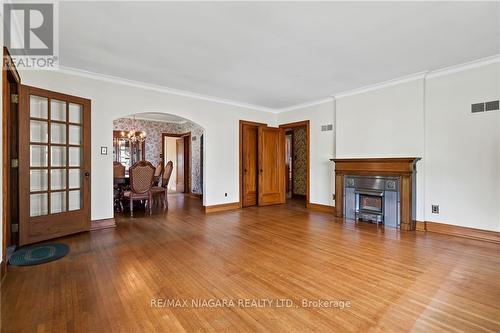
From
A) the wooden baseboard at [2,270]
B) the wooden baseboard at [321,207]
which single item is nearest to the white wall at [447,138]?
the wooden baseboard at [321,207]

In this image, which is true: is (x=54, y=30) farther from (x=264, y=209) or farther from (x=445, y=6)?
(x=264, y=209)

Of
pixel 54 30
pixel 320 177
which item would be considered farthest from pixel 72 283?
pixel 320 177

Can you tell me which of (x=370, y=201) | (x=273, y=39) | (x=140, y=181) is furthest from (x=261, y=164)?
(x=273, y=39)

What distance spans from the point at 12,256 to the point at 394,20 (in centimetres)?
507

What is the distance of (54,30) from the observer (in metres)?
2.78

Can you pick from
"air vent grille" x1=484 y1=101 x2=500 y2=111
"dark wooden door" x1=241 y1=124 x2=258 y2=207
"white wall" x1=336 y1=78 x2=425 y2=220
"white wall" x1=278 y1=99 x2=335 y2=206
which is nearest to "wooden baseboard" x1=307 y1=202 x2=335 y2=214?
"white wall" x1=278 y1=99 x2=335 y2=206

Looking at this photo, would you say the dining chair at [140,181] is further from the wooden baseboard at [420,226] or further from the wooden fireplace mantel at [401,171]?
the wooden baseboard at [420,226]

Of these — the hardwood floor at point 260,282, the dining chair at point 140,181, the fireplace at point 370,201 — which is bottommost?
the hardwood floor at point 260,282

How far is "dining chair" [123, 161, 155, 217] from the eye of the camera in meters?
5.23

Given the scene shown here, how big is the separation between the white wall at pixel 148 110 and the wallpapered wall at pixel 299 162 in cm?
170

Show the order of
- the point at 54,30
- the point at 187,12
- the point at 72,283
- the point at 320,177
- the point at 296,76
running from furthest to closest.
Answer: the point at 320,177, the point at 296,76, the point at 54,30, the point at 187,12, the point at 72,283

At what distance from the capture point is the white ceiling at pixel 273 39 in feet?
Answer: 7.93

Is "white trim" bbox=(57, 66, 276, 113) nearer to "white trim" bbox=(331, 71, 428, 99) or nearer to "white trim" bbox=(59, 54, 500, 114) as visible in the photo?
"white trim" bbox=(59, 54, 500, 114)

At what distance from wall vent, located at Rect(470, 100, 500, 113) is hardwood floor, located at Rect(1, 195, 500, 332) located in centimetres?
190
